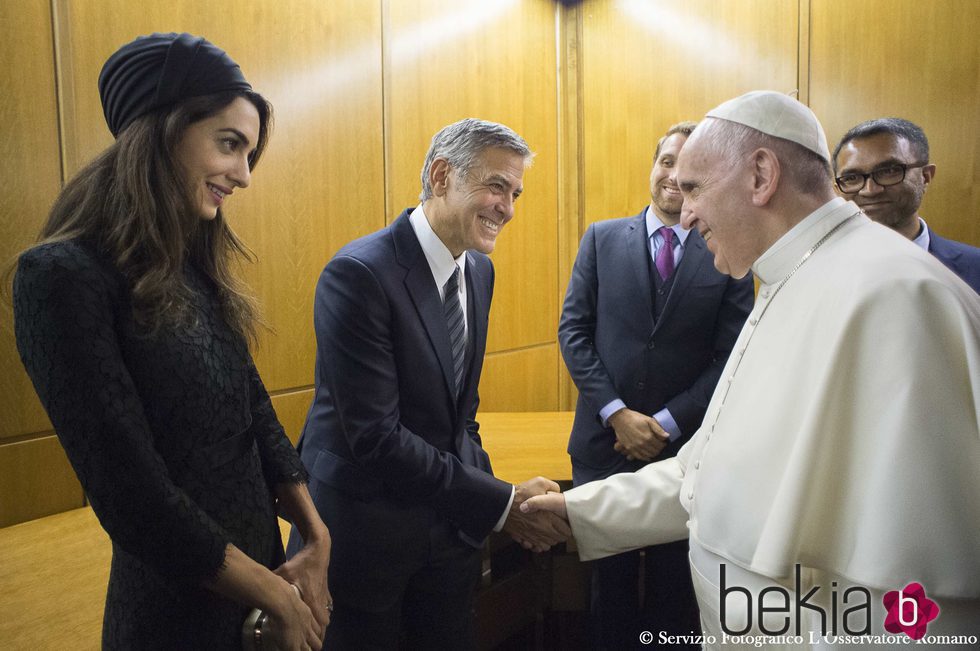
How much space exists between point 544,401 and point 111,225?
16.3 feet

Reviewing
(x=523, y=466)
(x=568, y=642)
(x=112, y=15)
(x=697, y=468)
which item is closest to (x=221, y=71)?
(x=697, y=468)

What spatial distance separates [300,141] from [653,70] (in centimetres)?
321

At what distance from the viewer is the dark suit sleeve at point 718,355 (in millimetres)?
2729

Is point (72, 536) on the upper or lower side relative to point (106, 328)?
lower

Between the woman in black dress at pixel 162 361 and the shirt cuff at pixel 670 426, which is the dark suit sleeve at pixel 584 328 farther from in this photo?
the woman in black dress at pixel 162 361

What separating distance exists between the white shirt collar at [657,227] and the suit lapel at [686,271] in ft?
0.21

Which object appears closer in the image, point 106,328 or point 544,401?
point 106,328

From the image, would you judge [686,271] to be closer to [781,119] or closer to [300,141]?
[781,119]

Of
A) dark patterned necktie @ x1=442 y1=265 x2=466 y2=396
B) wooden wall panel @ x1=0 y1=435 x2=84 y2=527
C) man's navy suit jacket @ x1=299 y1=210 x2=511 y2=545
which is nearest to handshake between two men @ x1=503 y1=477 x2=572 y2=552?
man's navy suit jacket @ x1=299 y1=210 x2=511 y2=545

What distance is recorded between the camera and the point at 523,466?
350 cm

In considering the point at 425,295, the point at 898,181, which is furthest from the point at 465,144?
the point at 898,181

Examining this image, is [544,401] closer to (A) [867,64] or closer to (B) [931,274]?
(A) [867,64]

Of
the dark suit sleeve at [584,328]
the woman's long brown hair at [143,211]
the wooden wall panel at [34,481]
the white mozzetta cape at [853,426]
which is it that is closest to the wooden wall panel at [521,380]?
the dark suit sleeve at [584,328]

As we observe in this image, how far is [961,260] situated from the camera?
280 cm
